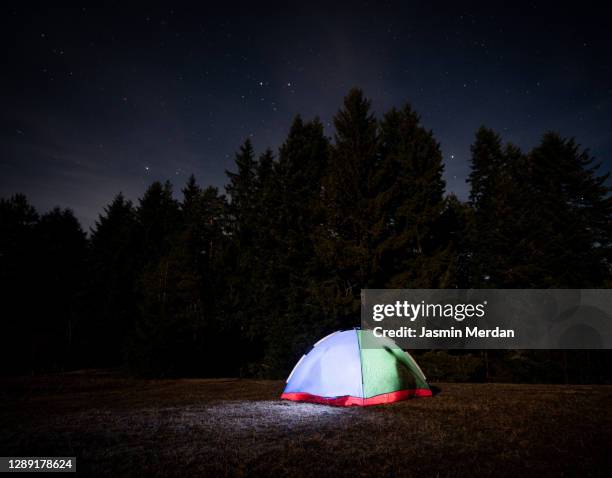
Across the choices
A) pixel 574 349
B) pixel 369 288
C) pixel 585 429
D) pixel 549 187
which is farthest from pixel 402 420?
pixel 549 187

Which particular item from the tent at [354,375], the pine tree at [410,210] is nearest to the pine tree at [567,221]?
the pine tree at [410,210]

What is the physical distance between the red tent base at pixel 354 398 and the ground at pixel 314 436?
32 cm

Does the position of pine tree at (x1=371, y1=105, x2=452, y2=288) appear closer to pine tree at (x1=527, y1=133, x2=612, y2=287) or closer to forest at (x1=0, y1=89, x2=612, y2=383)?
forest at (x1=0, y1=89, x2=612, y2=383)

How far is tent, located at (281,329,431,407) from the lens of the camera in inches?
324

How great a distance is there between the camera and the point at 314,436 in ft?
17.7

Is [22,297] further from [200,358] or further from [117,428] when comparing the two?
[117,428]

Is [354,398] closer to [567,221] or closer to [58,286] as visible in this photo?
[567,221]

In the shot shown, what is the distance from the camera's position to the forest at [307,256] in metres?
17.8

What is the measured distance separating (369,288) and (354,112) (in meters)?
10.3

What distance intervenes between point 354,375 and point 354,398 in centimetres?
50

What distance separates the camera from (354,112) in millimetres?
21047

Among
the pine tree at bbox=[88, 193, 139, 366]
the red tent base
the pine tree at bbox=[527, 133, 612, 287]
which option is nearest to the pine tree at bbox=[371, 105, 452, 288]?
the pine tree at bbox=[527, 133, 612, 287]

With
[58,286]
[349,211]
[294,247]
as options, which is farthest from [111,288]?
[349,211]

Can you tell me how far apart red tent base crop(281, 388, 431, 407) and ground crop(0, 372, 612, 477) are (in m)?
0.32
